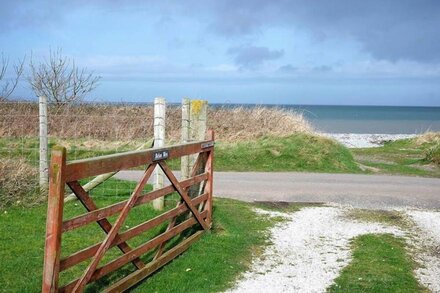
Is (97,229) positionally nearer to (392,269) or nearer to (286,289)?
(286,289)

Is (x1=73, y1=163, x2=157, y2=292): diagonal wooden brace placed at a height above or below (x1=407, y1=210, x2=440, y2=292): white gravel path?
above

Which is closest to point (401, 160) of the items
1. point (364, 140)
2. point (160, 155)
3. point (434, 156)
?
point (434, 156)

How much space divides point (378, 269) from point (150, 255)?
328cm

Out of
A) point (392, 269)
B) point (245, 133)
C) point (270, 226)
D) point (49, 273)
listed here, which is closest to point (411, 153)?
point (245, 133)

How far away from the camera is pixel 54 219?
470 centimetres

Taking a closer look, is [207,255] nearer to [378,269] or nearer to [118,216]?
[118,216]

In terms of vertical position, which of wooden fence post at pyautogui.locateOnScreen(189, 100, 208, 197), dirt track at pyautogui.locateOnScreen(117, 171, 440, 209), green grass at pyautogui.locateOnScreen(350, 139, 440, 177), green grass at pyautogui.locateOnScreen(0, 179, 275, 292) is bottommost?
green grass at pyautogui.locateOnScreen(350, 139, 440, 177)

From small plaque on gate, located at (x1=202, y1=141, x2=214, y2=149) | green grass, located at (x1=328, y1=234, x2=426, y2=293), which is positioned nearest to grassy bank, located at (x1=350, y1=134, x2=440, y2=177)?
green grass, located at (x1=328, y1=234, x2=426, y2=293)

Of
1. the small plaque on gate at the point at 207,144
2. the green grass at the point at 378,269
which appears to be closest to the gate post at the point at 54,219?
the green grass at the point at 378,269

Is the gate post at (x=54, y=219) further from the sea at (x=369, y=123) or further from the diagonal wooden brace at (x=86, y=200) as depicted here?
the sea at (x=369, y=123)

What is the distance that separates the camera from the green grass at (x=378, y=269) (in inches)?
263

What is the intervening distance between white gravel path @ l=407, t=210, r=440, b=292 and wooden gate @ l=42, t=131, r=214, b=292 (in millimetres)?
3473

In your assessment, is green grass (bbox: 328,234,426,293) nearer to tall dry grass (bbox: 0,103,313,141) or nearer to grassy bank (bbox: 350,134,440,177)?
grassy bank (bbox: 350,134,440,177)

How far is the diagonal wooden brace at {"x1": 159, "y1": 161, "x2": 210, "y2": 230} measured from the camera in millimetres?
6850
